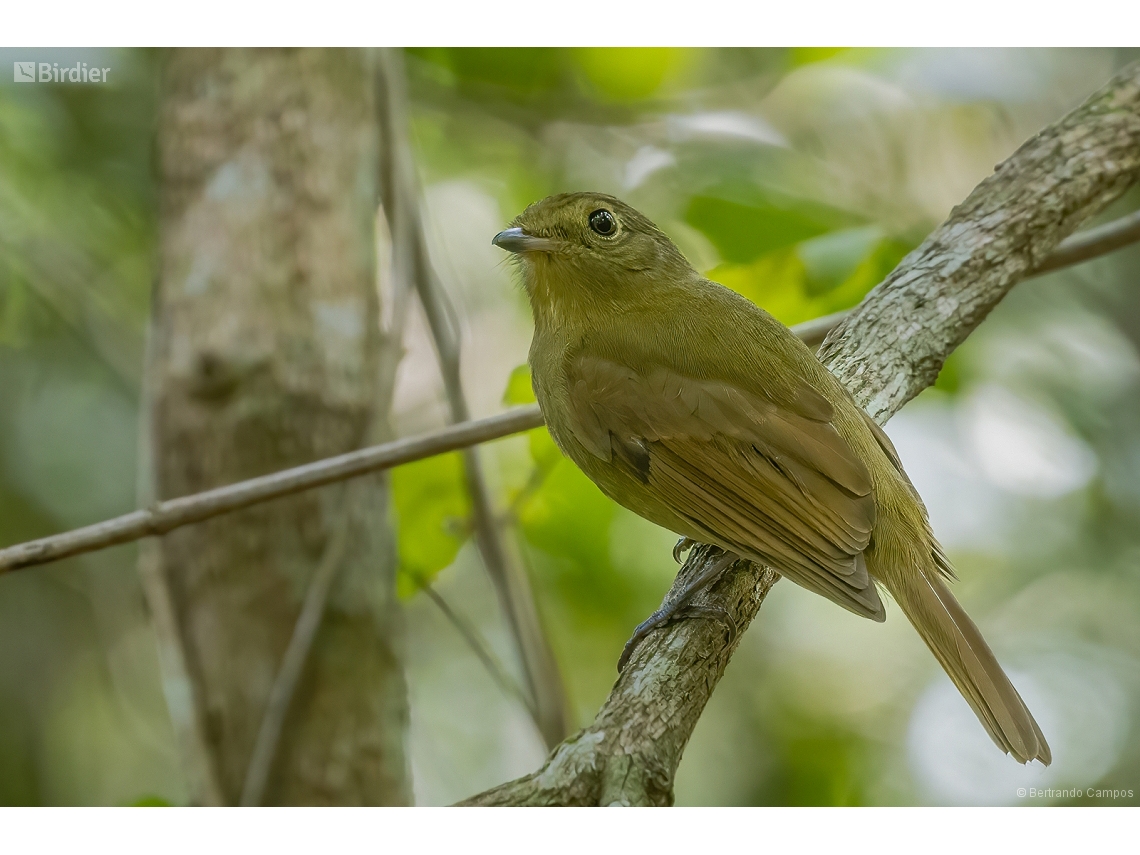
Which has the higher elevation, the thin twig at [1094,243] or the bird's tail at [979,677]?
the thin twig at [1094,243]

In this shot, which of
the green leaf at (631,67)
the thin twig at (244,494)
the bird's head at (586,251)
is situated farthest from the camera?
the green leaf at (631,67)

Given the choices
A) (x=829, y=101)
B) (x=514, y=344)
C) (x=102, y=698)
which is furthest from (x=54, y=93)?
(x=829, y=101)

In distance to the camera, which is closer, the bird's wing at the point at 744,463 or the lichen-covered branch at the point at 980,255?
→ the bird's wing at the point at 744,463

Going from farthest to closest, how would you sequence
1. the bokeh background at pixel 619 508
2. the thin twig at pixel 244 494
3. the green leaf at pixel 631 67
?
the green leaf at pixel 631 67, the bokeh background at pixel 619 508, the thin twig at pixel 244 494

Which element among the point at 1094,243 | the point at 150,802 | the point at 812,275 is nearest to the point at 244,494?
the point at 150,802

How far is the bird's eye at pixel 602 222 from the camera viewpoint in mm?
2537

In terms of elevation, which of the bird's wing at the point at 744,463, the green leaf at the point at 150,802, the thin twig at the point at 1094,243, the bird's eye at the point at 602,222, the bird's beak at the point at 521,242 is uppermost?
the bird's eye at the point at 602,222

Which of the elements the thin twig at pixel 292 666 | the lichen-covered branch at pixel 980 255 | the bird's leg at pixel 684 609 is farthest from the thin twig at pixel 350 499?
the lichen-covered branch at pixel 980 255

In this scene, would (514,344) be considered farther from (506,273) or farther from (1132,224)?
(1132,224)

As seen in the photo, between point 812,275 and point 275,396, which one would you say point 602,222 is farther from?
point 275,396

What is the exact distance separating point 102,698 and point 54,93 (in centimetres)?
158

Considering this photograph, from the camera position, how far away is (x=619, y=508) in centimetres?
314

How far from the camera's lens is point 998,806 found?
2385mm

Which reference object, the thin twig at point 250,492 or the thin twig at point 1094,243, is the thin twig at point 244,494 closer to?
the thin twig at point 250,492
